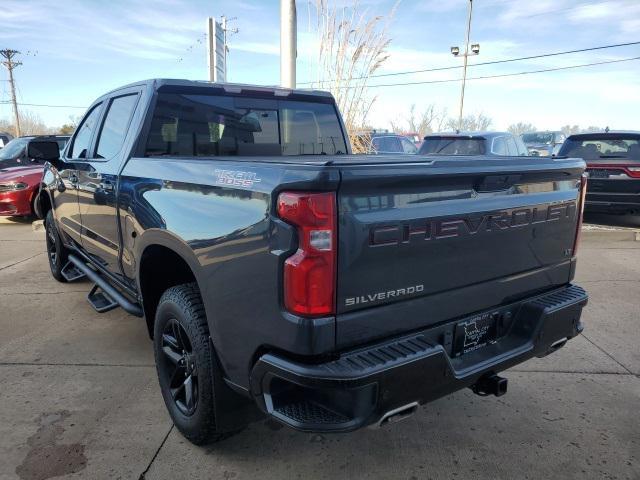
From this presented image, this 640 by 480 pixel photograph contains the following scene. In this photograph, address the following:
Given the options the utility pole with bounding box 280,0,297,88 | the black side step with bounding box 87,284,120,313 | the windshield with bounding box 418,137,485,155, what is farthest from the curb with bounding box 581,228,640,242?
the black side step with bounding box 87,284,120,313

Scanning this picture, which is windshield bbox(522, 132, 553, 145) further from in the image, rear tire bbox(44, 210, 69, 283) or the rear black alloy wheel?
the rear black alloy wheel

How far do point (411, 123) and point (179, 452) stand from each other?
3943cm

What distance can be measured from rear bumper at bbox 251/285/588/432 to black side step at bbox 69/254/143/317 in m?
1.71

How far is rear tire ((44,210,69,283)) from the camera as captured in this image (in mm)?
5598

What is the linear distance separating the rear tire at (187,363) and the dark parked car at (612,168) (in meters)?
8.21

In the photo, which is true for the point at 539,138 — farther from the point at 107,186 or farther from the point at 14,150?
the point at 107,186

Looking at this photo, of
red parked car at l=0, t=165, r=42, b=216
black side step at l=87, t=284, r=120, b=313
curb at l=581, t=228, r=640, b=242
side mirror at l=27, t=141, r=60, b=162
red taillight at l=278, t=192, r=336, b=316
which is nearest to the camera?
red taillight at l=278, t=192, r=336, b=316

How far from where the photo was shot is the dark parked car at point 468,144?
30.4 ft

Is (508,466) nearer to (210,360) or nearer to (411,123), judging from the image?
(210,360)

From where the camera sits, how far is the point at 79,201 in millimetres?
4207

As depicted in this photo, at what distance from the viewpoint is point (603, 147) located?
914cm

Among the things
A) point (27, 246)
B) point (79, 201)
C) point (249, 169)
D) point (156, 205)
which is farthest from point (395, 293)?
point (27, 246)

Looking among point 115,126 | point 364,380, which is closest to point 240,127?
point 115,126

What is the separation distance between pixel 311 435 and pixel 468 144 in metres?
7.62
